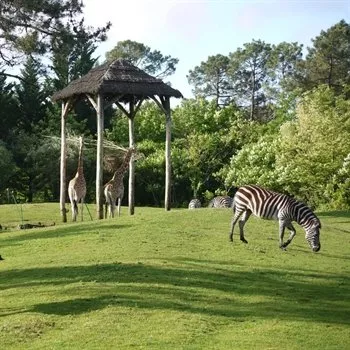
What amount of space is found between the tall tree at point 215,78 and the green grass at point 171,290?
181 feet

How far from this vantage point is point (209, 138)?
162ft

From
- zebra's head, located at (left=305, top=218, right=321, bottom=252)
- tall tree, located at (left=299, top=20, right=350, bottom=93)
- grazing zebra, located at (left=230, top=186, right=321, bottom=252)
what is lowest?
zebra's head, located at (left=305, top=218, right=321, bottom=252)

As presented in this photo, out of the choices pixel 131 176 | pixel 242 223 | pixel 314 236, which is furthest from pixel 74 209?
pixel 314 236

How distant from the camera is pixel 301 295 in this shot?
13.2 metres

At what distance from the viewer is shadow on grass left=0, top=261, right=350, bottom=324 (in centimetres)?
1196

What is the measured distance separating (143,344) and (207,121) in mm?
42907

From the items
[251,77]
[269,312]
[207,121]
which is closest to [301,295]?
[269,312]

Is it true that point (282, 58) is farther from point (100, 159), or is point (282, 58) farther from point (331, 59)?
point (100, 159)

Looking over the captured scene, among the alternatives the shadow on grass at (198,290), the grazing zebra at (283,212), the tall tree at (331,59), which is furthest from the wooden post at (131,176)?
the tall tree at (331,59)

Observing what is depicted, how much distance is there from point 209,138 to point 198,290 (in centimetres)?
3669

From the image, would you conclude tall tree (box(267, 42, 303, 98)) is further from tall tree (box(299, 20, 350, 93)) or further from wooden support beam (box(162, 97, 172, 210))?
wooden support beam (box(162, 97, 172, 210))

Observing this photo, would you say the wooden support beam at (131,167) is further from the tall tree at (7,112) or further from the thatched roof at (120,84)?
the tall tree at (7,112)

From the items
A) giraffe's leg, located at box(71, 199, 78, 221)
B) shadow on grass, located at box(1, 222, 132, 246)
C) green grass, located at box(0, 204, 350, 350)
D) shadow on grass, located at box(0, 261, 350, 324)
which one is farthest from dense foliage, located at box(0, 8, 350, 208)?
shadow on grass, located at box(0, 261, 350, 324)

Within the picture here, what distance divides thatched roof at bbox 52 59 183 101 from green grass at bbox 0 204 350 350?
6164mm
